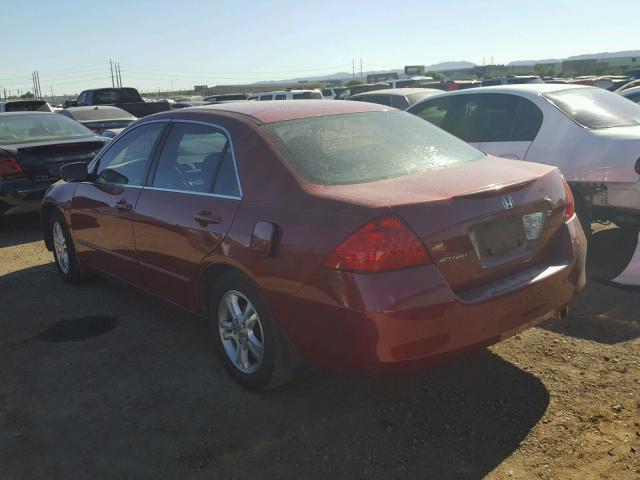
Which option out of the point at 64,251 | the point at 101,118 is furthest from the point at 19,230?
the point at 101,118

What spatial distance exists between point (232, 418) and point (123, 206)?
76.8 inches

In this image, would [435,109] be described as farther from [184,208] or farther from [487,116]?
[184,208]

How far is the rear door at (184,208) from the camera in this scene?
358 cm

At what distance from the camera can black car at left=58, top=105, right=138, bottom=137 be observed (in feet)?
43.3

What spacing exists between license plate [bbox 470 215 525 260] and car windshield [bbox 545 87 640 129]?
300 centimetres

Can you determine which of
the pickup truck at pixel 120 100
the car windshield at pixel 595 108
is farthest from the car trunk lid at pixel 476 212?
the pickup truck at pixel 120 100

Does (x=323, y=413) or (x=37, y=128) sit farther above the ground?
(x=37, y=128)

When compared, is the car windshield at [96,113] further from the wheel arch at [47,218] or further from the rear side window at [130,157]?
the rear side window at [130,157]

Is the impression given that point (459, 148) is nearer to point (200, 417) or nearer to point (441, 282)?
point (441, 282)

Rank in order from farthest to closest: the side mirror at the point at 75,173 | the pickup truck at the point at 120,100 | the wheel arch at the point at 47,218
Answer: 1. the pickup truck at the point at 120,100
2. the wheel arch at the point at 47,218
3. the side mirror at the point at 75,173

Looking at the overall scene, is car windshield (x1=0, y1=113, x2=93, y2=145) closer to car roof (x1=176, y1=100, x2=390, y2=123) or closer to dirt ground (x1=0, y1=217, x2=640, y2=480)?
dirt ground (x1=0, y1=217, x2=640, y2=480)

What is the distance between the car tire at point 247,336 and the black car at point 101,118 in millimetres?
10115

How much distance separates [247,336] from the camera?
3537mm

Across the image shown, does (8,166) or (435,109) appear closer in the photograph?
(435,109)
